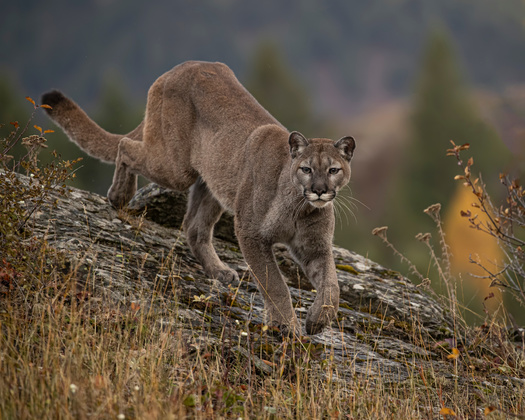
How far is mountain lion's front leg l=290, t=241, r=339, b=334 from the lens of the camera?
16.5ft

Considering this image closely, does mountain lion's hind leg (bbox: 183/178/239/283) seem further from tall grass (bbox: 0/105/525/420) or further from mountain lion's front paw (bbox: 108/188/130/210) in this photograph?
tall grass (bbox: 0/105/525/420)

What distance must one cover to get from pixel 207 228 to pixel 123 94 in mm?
32609

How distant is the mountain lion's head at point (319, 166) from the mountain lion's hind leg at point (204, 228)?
1227 mm

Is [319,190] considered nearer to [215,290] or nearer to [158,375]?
[215,290]

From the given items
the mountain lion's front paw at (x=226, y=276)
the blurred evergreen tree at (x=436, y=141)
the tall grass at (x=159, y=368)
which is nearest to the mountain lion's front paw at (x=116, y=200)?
the mountain lion's front paw at (x=226, y=276)

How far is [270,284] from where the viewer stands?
547 centimetres

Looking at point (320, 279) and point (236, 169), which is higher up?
point (236, 169)

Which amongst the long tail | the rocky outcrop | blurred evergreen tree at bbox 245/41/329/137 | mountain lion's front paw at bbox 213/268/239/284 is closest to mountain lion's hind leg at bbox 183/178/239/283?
mountain lion's front paw at bbox 213/268/239/284

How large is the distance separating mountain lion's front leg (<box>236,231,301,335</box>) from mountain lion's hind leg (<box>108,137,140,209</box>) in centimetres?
148

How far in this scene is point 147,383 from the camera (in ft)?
12.3

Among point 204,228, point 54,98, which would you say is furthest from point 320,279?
point 54,98

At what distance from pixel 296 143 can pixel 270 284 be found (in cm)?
112

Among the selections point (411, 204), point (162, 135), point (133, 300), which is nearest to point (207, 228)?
point (162, 135)

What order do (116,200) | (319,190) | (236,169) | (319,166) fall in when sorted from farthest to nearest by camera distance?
1. (116,200)
2. (236,169)
3. (319,166)
4. (319,190)
